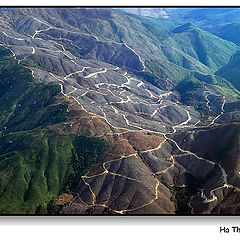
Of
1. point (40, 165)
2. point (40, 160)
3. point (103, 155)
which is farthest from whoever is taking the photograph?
point (40, 160)

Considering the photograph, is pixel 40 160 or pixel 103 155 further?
pixel 40 160

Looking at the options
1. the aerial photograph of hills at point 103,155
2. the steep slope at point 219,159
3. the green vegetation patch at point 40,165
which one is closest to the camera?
the steep slope at point 219,159

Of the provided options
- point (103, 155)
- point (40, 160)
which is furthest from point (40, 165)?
point (103, 155)

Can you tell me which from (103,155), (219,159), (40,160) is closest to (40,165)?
(40,160)

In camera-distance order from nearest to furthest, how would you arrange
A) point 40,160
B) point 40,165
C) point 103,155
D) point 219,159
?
1. point 219,159
2. point 103,155
3. point 40,165
4. point 40,160

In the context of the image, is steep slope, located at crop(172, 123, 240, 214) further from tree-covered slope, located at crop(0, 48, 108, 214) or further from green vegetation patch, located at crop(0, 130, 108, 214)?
tree-covered slope, located at crop(0, 48, 108, 214)

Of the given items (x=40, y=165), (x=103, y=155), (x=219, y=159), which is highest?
(x=103, y=155)

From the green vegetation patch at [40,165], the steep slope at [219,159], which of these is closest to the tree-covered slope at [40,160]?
the green vegetation patch at [40,165]

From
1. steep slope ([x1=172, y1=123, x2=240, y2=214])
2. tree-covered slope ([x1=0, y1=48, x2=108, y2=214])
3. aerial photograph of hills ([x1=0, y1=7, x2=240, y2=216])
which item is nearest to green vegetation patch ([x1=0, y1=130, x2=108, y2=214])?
tree-covered slope ([x1=0, y1=48, x2=108, y2=214])

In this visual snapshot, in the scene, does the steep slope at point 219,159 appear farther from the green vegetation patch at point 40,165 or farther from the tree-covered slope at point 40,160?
the tree-covered slope at point 40,160

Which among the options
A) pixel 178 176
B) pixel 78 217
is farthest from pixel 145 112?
pixel 78 217

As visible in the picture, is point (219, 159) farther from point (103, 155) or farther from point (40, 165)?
point (40, 165)

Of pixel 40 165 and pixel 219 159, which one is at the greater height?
pixel 40 165
